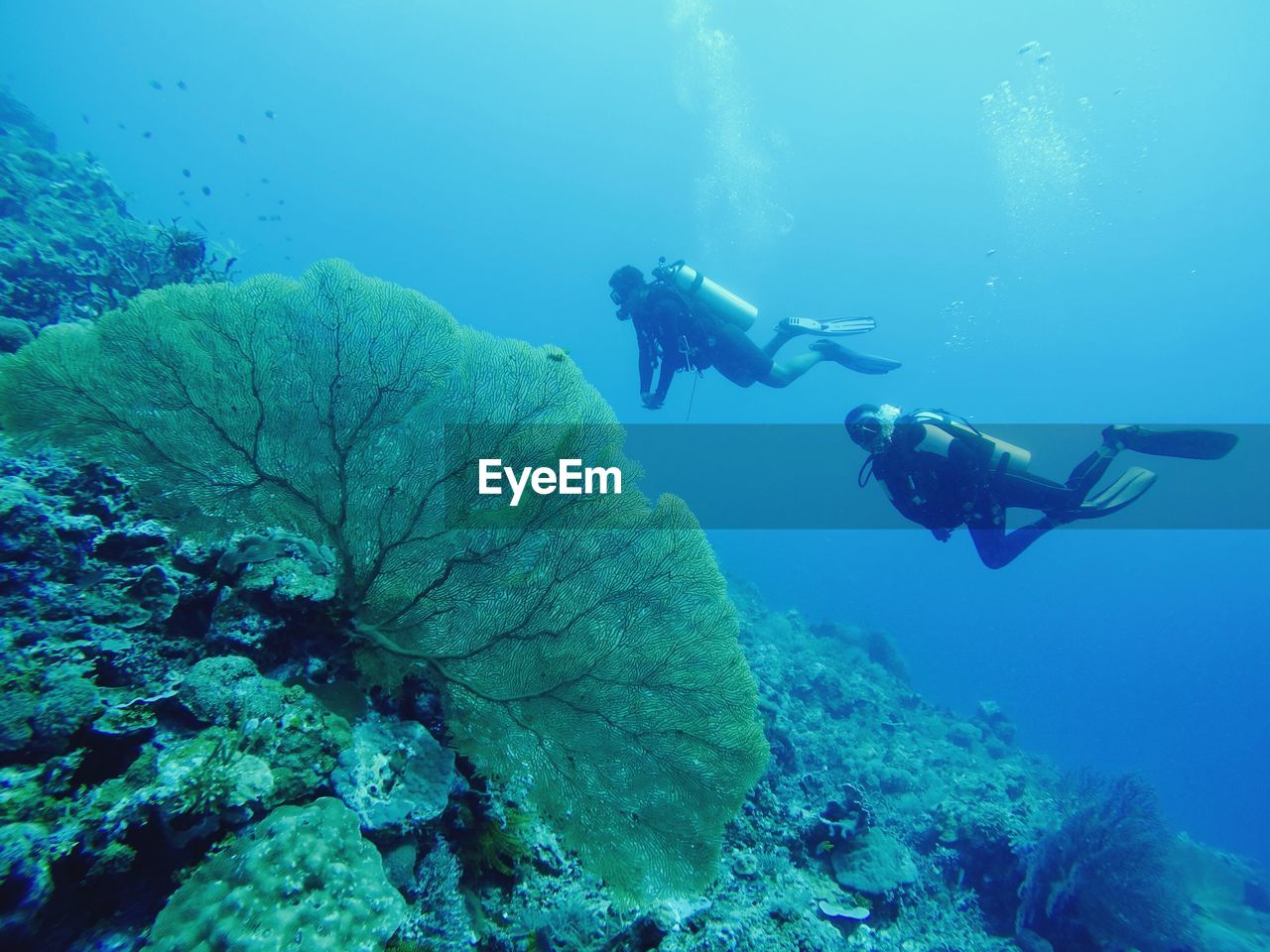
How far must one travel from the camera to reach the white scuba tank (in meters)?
13.0

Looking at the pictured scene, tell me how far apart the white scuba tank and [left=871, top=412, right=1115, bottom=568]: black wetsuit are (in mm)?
6172

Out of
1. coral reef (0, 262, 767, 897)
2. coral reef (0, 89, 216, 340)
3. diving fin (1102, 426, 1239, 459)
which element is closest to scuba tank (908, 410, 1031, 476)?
diving fin (1102, 426, 1239, 459)

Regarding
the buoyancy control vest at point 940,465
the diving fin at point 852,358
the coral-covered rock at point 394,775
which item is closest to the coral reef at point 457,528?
the coral-covered rock at point 394,775

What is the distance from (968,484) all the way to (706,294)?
764 centimetres

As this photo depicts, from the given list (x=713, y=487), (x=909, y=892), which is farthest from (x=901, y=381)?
(x=909, y=892)

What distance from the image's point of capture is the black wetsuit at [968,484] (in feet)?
25.1

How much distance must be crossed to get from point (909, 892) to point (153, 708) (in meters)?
7.17

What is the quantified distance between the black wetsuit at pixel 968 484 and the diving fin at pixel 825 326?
235 inches

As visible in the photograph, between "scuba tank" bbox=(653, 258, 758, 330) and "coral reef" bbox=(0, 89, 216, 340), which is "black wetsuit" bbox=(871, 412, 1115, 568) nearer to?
"scuba tank" bbox=(653, 258, 758, 330)

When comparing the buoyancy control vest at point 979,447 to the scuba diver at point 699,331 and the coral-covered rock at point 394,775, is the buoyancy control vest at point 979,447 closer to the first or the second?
the scuba diver at point 699,331

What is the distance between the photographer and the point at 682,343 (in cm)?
1208

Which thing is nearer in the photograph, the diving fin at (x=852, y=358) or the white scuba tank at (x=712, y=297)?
the white scuba tank at (x=712, y=297)

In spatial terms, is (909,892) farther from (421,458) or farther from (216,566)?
(216,566)

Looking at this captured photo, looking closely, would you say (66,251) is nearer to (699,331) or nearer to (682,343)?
(682,343)
